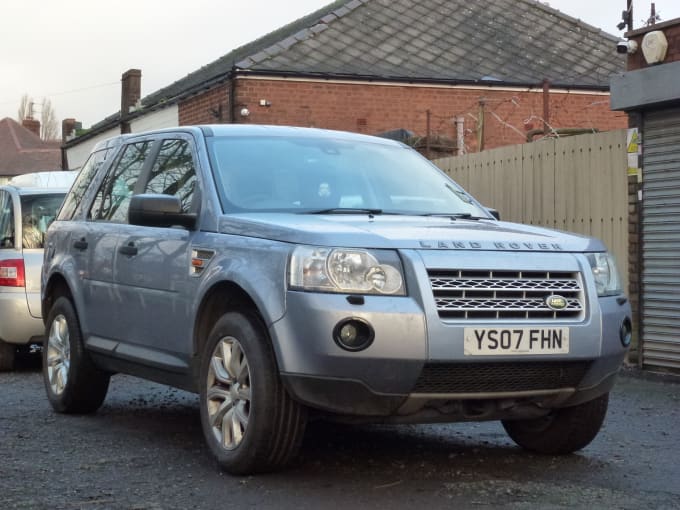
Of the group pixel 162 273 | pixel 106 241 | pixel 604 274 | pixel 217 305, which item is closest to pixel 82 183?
pixel 106 241

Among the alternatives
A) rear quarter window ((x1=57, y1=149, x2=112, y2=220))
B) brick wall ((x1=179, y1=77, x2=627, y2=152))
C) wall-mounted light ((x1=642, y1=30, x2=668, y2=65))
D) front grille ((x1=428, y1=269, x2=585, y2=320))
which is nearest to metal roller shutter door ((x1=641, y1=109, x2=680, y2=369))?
wall-mounted light ((x1=642, y1=30, x2=668, y2=65))

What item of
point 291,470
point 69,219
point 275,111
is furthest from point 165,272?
point 275,111

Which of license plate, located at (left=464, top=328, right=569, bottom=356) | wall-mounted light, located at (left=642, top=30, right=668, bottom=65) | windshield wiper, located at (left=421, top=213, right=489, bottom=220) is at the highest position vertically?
wall-mounted light, located at (left=642, top=30, right=668, bottom=65)

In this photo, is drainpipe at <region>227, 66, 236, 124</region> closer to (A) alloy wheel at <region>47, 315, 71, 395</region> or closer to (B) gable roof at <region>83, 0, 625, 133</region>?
(B) gable roof at <region>83, 0, 625, 133</region>

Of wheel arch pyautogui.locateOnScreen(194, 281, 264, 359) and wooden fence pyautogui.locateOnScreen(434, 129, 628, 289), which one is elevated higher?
wooden fence pyautogui.locateOnScreen(434, 129, 628, 289)

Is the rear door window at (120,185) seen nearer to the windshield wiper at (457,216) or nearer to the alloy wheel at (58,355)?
the alloy wheel at (58,355)

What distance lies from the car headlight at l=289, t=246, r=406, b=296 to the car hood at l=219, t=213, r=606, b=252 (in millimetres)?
54

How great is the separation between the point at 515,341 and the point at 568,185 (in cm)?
721

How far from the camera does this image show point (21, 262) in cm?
1145

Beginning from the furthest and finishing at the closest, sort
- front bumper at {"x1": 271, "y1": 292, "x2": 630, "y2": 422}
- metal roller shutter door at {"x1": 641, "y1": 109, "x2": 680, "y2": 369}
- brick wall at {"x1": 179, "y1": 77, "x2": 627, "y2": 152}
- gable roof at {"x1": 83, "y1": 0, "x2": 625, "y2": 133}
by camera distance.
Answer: gable roof at {"x1": 83, "y1": 0, "x2": 625, "y2": 133} → brick wall at {"x1": 179, "y1": 77, "x2": 627, "y2": 152} → metal roller shutter door at {"x1": 641, "y1": 109, "x2": 680, "y2": 369} → front bumper at {"x1": 271, "y1": 292, "x2": 630, "y2": 422}

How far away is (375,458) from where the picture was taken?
6.42m

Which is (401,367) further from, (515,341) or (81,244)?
(81,244)

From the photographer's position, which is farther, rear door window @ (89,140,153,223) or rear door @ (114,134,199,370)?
rear door window @ (89,140,153,223)

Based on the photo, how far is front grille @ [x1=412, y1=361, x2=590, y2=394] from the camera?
214 inches
